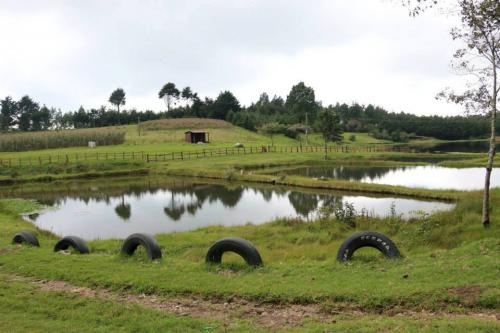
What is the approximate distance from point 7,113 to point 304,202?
5373 inches

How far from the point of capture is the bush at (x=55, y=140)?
254 feet

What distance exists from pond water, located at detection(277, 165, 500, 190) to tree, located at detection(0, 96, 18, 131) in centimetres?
11667

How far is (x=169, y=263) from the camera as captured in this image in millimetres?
11008

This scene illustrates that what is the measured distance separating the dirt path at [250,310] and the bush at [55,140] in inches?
3092

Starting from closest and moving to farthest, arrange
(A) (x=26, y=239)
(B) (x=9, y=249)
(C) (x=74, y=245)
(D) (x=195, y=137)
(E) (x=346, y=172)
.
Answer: (C) (x=74, y=245) → (B) (x=9, y=249) → (A) (x=26, y=239) → (E) (x=346, y=172) → (D) (x=195, y=137)

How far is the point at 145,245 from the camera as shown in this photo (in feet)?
38.3

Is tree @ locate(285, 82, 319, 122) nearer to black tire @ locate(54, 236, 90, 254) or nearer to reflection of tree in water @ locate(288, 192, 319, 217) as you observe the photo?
reflection of tree in water @ locate(288, 192, 319, 217)

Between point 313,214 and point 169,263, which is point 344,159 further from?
point 169,263

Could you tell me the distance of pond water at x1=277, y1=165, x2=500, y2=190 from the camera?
35.8 m

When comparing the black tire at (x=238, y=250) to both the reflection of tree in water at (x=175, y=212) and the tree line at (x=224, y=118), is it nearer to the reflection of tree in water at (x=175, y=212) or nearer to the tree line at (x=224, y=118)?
the reflection of tree in water at (x=175, y=212)

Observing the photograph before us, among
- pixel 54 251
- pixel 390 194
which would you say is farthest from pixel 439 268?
pixel 390 194

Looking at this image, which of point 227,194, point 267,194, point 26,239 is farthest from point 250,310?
point 227,194

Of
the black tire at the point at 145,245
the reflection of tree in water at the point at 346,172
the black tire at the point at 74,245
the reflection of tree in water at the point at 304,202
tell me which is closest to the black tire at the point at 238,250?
the black tire at the point at 145,245

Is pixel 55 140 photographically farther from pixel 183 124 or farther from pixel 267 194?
pixel 267 194
